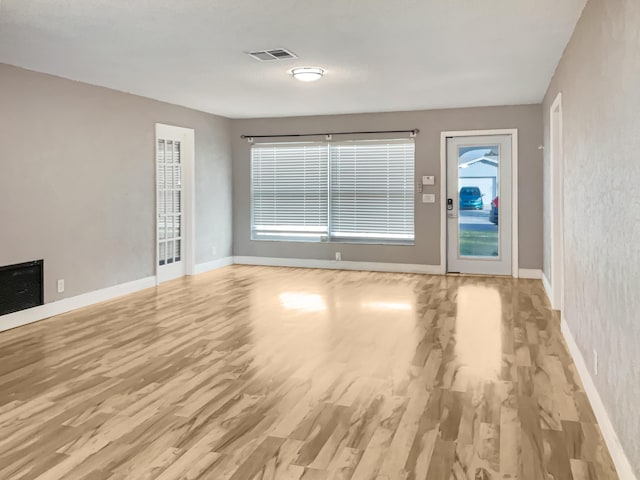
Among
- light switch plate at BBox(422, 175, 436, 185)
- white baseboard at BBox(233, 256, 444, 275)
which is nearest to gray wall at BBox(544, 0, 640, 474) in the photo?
light switch plate at BBox(422, 175, 436, 185)

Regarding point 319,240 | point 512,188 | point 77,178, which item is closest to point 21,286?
point 77,178

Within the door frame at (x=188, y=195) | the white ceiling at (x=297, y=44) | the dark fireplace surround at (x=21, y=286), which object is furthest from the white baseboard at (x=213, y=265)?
the dark fireplace surround at (x=21, y=286)

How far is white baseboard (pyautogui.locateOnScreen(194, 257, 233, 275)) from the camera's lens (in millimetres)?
8156

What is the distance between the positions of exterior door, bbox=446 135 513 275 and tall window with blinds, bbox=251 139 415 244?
65cm

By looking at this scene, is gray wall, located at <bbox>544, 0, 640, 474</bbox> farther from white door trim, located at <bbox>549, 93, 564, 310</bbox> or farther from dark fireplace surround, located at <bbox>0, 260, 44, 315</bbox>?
dark fireplace surround, located at <bbox>0, 260, 44, 315</bbox>

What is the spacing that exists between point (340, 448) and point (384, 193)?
6063mm

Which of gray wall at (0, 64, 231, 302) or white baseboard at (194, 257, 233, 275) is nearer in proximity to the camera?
gray wall at (0, 64, 231, 302)

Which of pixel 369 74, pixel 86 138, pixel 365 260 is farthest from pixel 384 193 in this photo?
pixel 86 138

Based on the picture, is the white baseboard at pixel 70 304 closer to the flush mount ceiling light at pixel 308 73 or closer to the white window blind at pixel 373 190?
the white window blind at pixel 373 190

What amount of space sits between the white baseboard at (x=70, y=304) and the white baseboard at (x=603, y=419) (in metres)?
4.92

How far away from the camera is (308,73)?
5.26 meters

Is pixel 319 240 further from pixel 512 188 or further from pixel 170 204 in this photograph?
pixel 512 188

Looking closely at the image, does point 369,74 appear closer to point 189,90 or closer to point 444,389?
point 189,90

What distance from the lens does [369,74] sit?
5.46 meters
